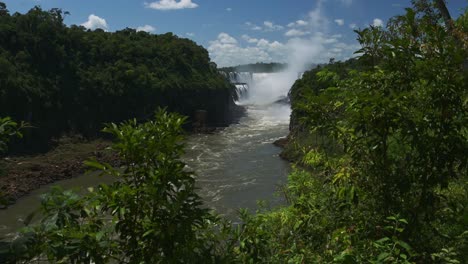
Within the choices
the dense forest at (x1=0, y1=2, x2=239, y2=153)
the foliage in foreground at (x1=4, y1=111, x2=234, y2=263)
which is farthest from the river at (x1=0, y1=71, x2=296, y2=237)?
the foliage in foreground at (x1=4, y1=111, x2=234, y2=263)

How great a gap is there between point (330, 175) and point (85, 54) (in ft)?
154

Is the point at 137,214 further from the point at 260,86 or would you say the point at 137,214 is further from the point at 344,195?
the point at 260,86

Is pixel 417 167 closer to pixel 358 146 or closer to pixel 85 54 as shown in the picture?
pixel 358 146

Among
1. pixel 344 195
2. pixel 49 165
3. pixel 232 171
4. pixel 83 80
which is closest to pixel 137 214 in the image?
pixel 344 195

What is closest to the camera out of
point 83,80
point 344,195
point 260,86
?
point 344,195

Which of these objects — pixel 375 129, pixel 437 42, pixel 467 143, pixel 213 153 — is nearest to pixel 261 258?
pixel 375 129

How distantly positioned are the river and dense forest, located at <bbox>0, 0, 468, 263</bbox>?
910 centimetres

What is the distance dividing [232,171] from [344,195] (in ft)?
83.0

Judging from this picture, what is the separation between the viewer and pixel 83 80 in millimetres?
43250

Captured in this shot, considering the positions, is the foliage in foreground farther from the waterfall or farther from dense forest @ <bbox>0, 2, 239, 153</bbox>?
the waterfall

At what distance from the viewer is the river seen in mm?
21391

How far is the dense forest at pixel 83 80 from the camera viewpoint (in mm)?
36978

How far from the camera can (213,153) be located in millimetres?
35312

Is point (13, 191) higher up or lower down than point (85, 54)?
lower down
